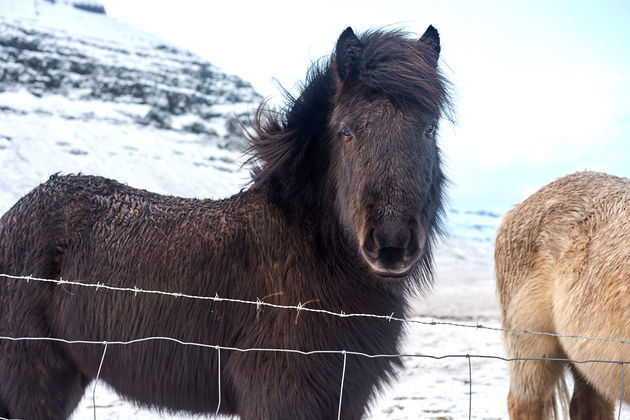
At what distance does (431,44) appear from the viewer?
2.39m

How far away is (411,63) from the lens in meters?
2.15

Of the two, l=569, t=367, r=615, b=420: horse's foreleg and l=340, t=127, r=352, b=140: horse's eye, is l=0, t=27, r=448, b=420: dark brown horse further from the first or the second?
l=569, t=367, r=615, b=420: horse's foreleg

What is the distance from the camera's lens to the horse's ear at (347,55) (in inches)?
84.4

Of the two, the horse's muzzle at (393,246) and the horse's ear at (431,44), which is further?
the horse's ear at (431,44)

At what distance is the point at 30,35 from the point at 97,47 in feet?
45.0

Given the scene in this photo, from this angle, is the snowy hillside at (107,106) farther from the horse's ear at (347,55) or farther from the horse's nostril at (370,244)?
the horse's nostril at (370,244)

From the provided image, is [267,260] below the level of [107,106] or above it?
above

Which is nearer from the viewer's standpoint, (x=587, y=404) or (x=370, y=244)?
(x=370, y=244)

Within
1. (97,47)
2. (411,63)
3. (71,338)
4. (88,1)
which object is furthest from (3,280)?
(88,1)

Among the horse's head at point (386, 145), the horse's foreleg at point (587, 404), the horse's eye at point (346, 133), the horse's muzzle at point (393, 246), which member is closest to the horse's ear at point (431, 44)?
the horse's head at point (386, 145)

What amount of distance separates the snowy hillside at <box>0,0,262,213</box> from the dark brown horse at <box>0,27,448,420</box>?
3356cm

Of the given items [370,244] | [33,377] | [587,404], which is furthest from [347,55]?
[587,404]

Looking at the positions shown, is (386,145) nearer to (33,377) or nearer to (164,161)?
(33,377)

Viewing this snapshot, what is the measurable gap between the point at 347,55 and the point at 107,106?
82.1m
